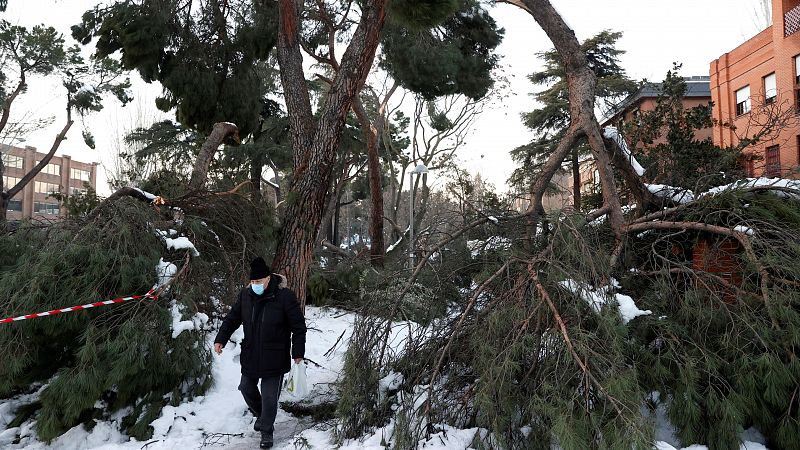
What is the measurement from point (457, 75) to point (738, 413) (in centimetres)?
916

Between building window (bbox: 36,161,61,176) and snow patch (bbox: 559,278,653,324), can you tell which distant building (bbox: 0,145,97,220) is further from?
snow patch (bbox: 559,278,653,324)

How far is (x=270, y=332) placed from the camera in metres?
4.42

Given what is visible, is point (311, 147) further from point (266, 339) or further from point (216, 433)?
point (216, 433)

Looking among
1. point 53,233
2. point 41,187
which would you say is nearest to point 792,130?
point 53,233

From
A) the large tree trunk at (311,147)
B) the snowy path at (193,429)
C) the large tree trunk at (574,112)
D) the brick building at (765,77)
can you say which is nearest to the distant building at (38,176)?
the brick building at (765,77)

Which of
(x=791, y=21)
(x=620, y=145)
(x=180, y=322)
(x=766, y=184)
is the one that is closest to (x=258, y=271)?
(x=180, y=322)

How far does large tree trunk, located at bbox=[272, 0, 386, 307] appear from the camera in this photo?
647 centimetres

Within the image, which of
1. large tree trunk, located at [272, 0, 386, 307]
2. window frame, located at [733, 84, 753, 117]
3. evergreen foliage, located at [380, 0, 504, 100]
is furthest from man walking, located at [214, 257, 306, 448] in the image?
window frame, located at [733, 84, 753, 117]

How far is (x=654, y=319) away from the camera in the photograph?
420 cm

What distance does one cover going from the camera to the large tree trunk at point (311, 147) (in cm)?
647

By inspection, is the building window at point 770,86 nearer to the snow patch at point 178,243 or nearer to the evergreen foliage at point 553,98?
the evergreen foliage at point 553,98

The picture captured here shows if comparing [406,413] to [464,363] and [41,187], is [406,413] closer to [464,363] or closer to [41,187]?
[464,363]

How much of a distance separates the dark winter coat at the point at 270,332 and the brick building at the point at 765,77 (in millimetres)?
15846

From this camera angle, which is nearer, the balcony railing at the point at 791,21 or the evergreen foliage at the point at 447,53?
the evergreen foliage at the point at 447,53
